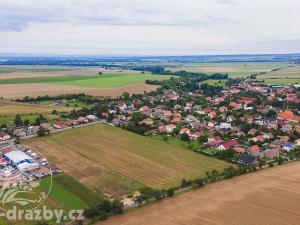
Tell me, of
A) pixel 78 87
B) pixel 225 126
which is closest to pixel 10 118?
pixel 225 126

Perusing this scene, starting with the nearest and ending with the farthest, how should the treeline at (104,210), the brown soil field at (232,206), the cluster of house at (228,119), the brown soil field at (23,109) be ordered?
the brown soil field at (232,206) → the treeline at (104,210) → the cluster of house at (228,119) → the brown soil field at (23,109)

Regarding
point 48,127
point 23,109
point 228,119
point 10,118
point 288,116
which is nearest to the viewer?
point 48,127

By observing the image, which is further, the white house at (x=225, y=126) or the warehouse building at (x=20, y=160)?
the white house at (x=225, y=126)

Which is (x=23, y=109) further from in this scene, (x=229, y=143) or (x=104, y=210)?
(x=104, y=210)

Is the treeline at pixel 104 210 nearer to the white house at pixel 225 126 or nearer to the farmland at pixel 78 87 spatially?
the white house at pixel 225 126

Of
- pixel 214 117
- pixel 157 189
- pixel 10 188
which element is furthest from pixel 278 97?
pixel 10 188

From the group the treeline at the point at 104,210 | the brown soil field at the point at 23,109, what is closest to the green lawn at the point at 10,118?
the brown soil field at the point at 23,109
